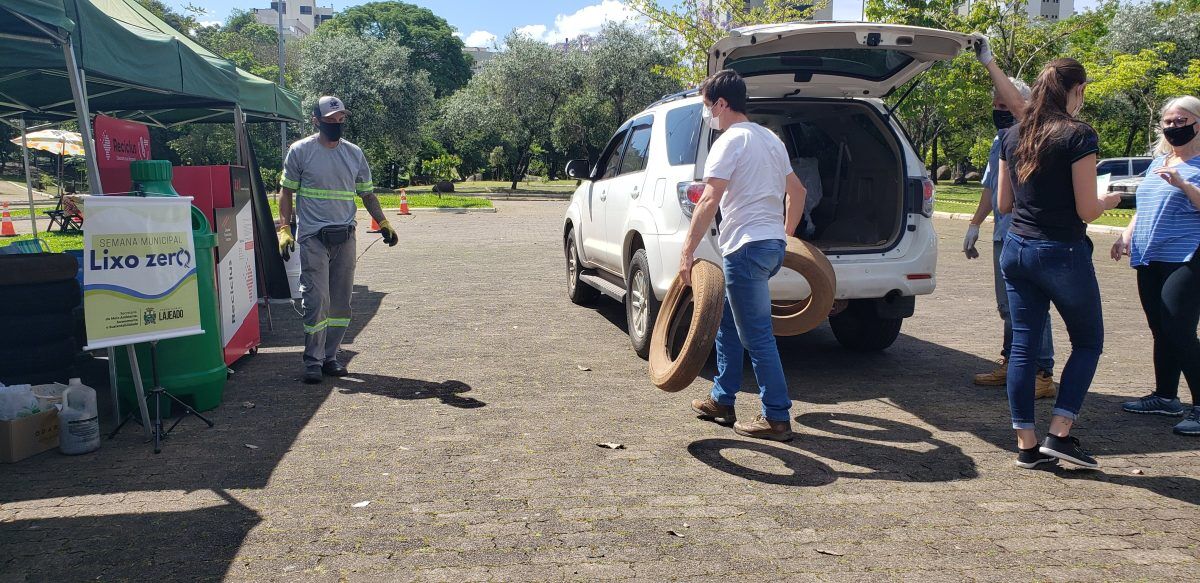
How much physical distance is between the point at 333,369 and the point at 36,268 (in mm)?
1917

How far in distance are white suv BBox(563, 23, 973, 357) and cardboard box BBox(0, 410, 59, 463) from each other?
3747mm

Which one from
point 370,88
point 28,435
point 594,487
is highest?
point 370,88

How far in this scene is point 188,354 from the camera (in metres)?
5.29

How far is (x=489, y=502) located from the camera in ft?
12.6

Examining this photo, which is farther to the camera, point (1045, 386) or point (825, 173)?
point (825, 173)

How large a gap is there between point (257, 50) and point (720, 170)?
75.6 m

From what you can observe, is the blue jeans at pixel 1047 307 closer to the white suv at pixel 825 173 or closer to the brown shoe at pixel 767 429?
the brown shoe at pixel 767 429

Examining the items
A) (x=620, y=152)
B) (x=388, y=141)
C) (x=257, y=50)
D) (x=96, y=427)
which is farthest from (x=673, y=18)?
(x=257, y=50)

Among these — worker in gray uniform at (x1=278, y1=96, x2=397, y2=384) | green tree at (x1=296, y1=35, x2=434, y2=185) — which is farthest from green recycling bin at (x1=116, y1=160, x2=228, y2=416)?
green tree at (x1=296, y1=35, x2=434, y2=185)

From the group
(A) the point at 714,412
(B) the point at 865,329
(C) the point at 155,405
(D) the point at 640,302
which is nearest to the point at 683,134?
(D) the point at 640,302

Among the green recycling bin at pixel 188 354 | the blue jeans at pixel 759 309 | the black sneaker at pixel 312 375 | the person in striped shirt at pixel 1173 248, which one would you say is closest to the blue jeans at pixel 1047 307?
the person in striped shirt at pixel 1173 248

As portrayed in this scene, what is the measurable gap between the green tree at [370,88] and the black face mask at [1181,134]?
126ft

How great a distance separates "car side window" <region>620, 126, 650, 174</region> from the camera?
7039 millimetres

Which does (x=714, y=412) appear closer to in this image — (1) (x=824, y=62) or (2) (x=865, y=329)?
(2) (x=865, y=329)
